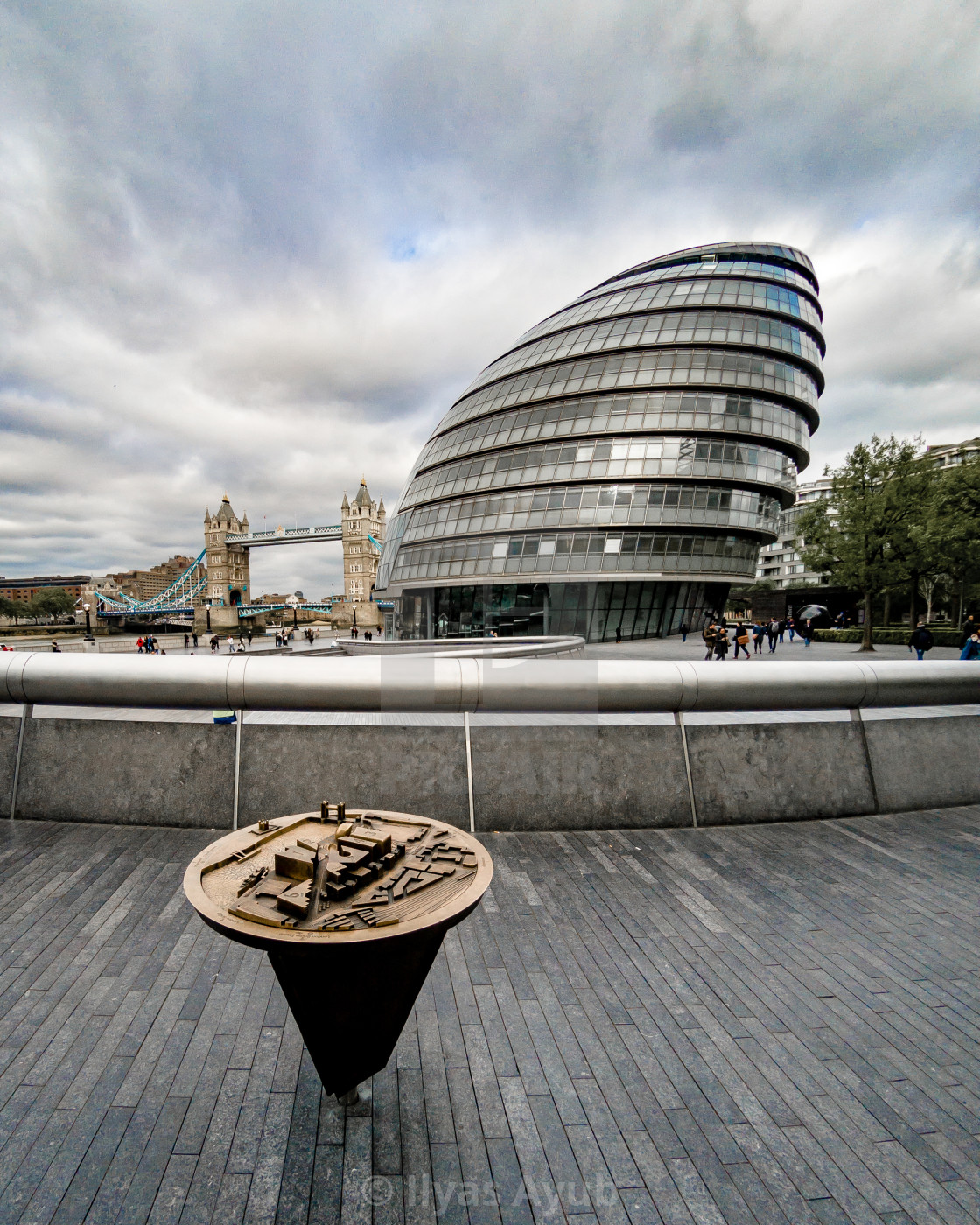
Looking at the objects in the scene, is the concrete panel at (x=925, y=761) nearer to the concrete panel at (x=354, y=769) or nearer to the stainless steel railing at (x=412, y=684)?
the stainless steel railing at (x=412, y=684)

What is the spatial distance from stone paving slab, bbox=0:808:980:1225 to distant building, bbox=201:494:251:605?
561ft

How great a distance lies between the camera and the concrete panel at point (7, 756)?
529 centimetres

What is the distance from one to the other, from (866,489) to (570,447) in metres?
19.0

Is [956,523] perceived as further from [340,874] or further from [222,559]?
[222,559]

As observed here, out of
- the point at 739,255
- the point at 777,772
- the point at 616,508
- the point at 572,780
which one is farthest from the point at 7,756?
the point at 739,255

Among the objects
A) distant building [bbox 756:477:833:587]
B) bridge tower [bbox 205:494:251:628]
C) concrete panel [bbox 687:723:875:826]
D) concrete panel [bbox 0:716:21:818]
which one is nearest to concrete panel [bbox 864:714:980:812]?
concrete panel [bbox 687:723:875:826]

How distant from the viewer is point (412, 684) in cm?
501

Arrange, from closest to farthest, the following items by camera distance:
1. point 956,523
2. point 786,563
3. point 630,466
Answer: point 956,523
point 630,466
point 786,563

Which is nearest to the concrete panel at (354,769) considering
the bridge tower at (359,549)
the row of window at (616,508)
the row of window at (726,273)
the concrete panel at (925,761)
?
the concrete panel at (925,761)

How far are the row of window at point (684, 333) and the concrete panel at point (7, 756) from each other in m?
44.3

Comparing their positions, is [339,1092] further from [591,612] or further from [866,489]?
[591,612]

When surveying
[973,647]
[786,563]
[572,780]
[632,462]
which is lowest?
[572,780]

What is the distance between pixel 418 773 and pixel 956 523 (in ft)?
124

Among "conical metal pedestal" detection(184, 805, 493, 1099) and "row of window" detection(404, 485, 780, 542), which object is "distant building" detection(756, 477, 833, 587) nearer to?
"row of window" detection(404, 485, 780, 542)
